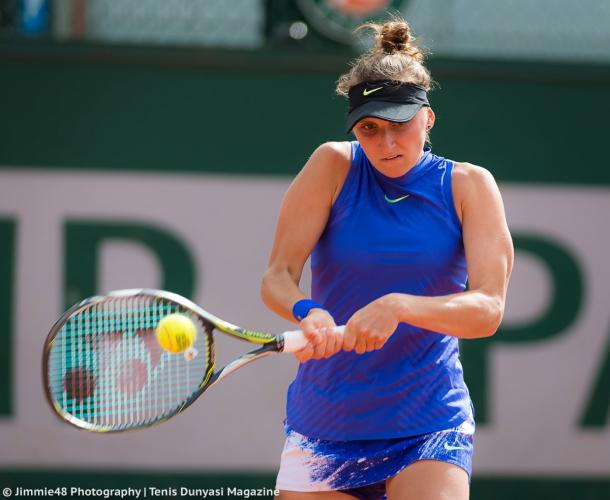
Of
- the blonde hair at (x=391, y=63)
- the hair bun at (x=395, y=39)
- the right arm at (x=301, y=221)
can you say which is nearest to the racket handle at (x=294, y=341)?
the right arm at (x=301, y=221)

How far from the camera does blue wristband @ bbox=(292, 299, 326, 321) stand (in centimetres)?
280

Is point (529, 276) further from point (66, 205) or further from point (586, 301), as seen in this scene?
point (66, 205)

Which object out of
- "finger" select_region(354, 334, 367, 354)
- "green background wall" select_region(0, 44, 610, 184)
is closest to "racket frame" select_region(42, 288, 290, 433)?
"finger" select_region(354, 334, 367, 354)

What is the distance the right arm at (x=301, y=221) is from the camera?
2.96m

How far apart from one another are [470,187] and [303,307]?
1.80 ft

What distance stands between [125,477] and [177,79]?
1.86 m

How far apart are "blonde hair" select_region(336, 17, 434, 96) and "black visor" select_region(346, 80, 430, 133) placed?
1.0 inches

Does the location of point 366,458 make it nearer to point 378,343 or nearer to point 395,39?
point 378,343

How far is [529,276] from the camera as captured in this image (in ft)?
17.7

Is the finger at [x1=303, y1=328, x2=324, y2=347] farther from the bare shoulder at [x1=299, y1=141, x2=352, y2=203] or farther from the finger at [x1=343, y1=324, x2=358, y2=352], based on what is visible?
the bare shoulder at [x1=299, y1=141, x2=352, y2=203]

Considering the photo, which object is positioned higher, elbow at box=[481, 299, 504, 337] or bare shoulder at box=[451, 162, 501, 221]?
bare shoulder at box=[451, 162, 501, 221]

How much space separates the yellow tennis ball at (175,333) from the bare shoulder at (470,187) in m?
0.77

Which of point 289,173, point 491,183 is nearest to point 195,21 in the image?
point 289,173

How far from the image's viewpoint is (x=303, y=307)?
282cm
